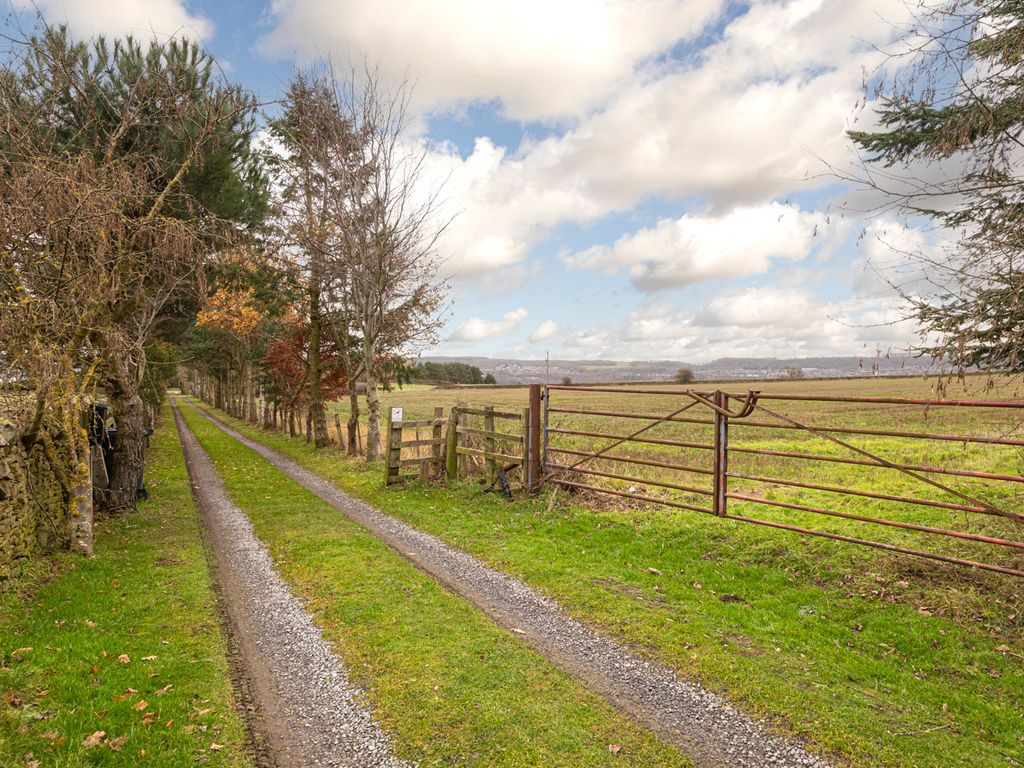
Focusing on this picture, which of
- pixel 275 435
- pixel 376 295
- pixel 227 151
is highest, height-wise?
pixel 227 151

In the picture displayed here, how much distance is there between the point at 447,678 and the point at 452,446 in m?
7.52

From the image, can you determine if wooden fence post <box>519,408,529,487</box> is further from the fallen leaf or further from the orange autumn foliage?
the orange autumn foliage

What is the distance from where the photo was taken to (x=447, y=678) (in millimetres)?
4367

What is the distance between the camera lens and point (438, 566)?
7.12 metres

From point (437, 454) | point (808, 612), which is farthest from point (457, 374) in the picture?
point (808, 612)

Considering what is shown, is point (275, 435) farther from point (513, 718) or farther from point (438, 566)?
point (513, 718)

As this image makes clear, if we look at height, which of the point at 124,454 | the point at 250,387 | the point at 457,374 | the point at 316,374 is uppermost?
the point at 457,374

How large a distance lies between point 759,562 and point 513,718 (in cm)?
410

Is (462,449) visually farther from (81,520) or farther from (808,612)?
(808,612)

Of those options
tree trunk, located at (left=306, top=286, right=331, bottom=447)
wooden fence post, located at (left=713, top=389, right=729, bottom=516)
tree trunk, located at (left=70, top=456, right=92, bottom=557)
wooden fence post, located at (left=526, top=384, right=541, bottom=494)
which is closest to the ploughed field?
wooden fence post, located at (left=713, top=389, right=729, bottom=516)

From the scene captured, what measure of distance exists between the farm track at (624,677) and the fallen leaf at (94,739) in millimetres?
3075

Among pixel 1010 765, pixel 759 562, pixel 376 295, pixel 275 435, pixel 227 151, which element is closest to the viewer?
A: pixel 1010 765

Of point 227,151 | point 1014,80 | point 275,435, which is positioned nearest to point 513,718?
point 1014,80

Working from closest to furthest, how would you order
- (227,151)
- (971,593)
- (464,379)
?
(971,593), (227,151), (464,379)
